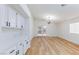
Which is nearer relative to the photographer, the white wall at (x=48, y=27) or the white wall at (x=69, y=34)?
the white wall at (x=69, y=34)

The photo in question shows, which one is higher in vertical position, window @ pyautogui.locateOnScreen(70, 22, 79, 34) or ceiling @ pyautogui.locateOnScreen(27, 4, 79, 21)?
ceiling @ pyautogui.locateOnScreen(27, 4, 79, 21)

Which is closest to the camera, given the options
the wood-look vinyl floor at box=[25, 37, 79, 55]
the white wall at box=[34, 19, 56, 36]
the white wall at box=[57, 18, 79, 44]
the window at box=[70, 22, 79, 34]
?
the wood-look vinyl floor at box=[25, 37, 79, 55]

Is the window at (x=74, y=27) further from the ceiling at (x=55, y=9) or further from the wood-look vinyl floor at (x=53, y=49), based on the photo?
the wood-look vinyl floor at (x=53, y=49)

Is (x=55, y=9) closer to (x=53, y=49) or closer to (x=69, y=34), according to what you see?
(x=53, y=49)

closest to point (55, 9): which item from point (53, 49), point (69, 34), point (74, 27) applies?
point (53, 49)

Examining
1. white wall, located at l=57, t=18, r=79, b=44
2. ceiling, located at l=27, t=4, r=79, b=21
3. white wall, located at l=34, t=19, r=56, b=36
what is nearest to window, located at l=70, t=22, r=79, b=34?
white wall, located at l=57, t=18, r=79, b=44

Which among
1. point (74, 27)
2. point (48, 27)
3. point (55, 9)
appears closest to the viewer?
point (55, 9)

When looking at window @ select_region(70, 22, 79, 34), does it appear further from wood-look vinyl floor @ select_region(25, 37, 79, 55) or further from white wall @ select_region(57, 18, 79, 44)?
wood-look vinyl floor @ select_region(25, 37, 79, 55)

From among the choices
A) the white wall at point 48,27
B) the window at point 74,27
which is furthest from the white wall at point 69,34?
the white wall at point 48,27

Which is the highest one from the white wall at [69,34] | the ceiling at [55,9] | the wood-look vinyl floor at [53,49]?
the ceiling at [55,9]
